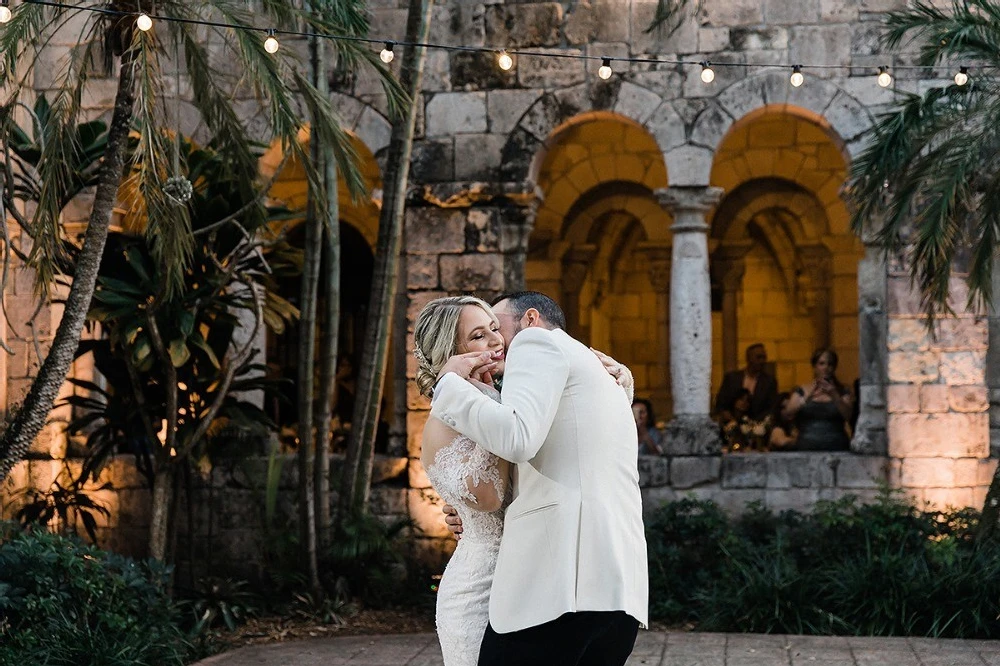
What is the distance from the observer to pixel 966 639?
689 cm

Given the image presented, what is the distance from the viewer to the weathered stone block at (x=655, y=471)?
8.88m

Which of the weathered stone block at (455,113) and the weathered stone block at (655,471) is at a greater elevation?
the weathered stone block at (455,113)

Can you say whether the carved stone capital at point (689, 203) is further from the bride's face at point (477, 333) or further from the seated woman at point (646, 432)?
the bride's face at point (477, 333)

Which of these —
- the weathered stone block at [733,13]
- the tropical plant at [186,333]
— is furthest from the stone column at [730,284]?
the tropical plant at [186,333]

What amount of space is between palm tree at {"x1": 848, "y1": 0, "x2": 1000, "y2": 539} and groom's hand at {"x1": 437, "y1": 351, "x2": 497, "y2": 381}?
4.95 metres

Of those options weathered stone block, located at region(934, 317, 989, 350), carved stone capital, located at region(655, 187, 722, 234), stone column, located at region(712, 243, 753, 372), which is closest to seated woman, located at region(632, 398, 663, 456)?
carved stone capital, located at region(655, 187, 722, 234)

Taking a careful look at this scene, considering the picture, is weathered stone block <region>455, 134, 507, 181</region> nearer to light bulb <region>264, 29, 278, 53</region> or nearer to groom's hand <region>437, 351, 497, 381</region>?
light bulb <region>264, 29, 278, 53</region>

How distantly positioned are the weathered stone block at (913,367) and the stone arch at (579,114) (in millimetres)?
1995

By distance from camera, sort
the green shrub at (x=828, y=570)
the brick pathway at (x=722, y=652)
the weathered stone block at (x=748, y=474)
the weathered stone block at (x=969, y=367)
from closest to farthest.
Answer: the brick pathway at (x=722, y=652), the green shrub at (x=828, y=570), the weathered stone block at (x=969, y=367), the weathered stone block at (x=748, y=474)

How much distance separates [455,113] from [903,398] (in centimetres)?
347

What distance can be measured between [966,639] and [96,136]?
5356 millimetres

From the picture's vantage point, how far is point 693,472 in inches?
349

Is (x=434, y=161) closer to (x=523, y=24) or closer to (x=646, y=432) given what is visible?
(x=523, y=24)

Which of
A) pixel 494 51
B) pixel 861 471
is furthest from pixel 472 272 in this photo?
pixel 861 471
